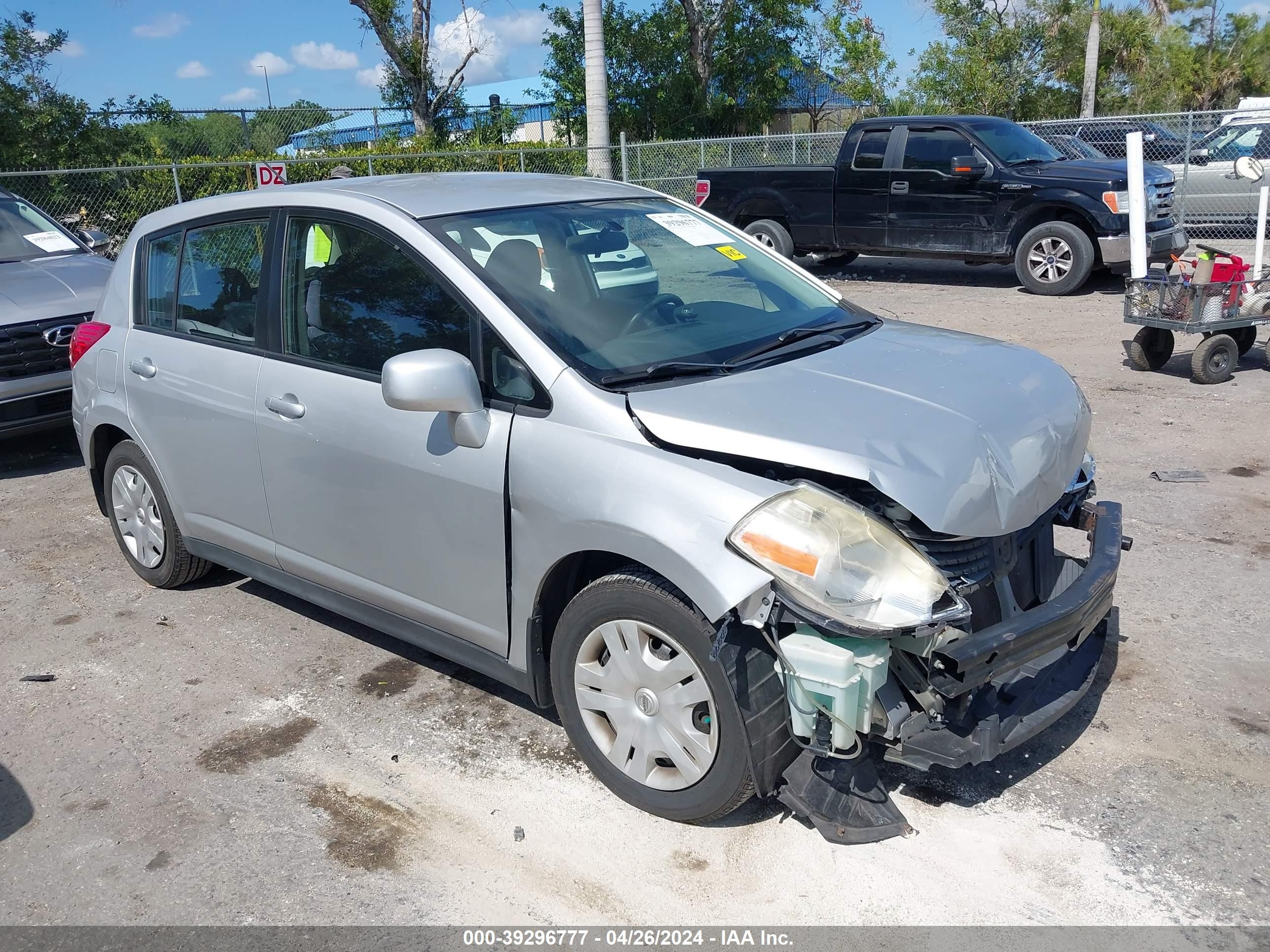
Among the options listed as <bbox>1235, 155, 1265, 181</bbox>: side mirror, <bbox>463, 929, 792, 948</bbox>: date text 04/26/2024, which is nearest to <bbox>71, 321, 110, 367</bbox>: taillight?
<bbox>463, 929, 792, 948</bbox>: date text 04/26/2024

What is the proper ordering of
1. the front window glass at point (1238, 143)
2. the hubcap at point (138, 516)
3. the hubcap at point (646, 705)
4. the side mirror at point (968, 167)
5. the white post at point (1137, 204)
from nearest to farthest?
1. the hubcap at point (646, 705)
2. the hubcap at point (138, 516)
3. the white post at point (1137, 204)
4. the side mirror at point (968, 167)
5. the front window glass at point (1238, 143)

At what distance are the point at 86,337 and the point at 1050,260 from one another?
10.5 m

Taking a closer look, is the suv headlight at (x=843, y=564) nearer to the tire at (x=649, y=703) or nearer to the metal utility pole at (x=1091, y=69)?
the tire at (x=649, y=703)

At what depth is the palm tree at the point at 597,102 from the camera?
1800cm

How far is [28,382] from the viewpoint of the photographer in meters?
7.21

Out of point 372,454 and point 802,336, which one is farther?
point 802,336

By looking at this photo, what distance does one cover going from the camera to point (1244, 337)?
8.47m

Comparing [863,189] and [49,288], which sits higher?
[863,189]

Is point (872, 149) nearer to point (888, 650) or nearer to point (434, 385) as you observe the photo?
point (434, 385)

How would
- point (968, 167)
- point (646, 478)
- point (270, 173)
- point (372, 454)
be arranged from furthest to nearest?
point (270, 173) < point (968, 167) < point (372, 454) < point (646, 478)

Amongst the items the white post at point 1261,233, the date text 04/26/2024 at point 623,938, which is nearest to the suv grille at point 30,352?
the date text 04/26/2024 at point 623,938

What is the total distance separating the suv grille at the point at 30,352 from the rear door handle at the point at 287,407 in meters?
3.85

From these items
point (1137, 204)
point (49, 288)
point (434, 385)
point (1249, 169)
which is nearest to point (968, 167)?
point (1137, 204)

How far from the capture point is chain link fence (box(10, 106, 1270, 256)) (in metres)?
15.7
